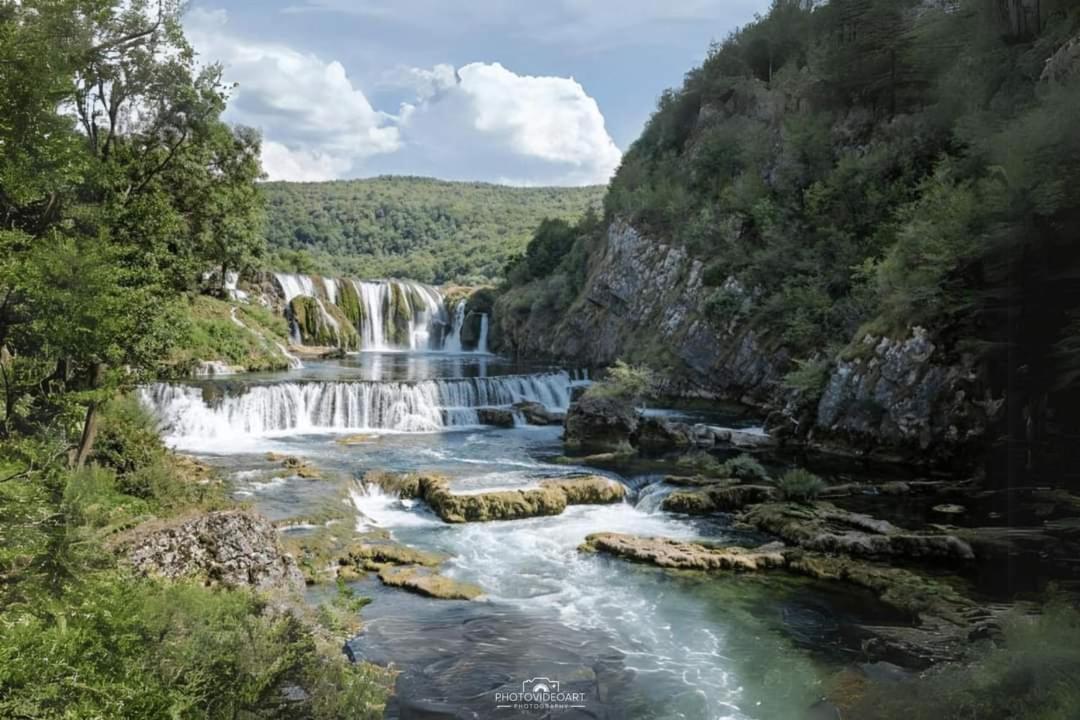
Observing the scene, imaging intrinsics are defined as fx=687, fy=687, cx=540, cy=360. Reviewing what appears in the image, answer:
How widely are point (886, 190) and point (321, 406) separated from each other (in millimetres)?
23580

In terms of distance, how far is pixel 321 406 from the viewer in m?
25.9

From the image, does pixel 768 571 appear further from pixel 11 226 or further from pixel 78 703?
pixel 11 226

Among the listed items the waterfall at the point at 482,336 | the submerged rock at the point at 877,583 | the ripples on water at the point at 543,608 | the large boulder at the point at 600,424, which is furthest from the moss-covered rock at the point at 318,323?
the submerged rock at the point at 877,583

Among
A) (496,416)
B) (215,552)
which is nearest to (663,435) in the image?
(496,416)

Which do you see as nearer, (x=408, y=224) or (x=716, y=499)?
(x=716, y=499)

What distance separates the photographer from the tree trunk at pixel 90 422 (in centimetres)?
1075

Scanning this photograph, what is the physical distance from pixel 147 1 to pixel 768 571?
581 inches

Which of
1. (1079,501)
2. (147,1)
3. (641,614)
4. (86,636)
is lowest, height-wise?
(641,614)

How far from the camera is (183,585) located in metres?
7.74

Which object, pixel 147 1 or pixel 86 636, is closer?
pixel 86 636

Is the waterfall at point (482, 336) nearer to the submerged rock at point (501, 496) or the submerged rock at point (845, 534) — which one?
the submerged rock at point (501, 496)

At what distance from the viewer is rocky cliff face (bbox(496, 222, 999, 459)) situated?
61.7 feet

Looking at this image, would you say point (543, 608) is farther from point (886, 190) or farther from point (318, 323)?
point (318, 323)

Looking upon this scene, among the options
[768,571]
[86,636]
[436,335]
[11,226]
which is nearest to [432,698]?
[86,636]
